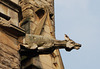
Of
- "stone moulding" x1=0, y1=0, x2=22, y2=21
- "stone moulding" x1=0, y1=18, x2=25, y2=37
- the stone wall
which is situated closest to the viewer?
the stone wall

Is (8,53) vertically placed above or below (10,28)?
below

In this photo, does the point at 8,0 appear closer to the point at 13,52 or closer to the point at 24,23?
the point at 13,52

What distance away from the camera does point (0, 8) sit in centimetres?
661

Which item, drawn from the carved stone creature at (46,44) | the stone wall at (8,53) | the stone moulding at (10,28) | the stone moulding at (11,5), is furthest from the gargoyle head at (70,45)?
the stone moulding at (11,5)

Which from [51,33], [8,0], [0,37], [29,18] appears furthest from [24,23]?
[0,37]

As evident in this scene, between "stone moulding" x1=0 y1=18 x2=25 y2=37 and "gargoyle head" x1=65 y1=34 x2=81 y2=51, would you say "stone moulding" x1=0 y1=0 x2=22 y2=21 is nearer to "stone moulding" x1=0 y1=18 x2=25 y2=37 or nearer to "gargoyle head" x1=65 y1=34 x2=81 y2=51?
"stone moulding" x1=0 y1=18 x2=25 y2=37

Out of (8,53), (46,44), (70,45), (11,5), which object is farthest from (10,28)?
(70,45)

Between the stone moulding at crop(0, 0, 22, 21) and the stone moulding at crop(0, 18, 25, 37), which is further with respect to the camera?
the stone moulding at crop(0, 0, 22, 21)

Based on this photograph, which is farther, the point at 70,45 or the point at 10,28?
the point at 70,45

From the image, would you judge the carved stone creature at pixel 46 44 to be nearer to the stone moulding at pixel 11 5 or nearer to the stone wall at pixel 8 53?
the stone wall at pixel 8 53

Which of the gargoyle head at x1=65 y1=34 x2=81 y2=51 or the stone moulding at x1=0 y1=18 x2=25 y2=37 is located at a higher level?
the stone moulding at x1=0 y1=18 x2=25 y2=37

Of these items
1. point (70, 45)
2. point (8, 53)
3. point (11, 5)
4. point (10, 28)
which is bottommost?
point (8, 53)

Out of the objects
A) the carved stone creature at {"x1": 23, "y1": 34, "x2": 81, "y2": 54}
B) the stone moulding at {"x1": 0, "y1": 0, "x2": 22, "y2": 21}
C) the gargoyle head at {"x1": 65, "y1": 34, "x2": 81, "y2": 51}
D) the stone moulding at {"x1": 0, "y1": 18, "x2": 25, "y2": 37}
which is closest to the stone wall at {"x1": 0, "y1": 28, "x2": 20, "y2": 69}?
the stone moulding at {"x1": 0, "y1": 18, "x2": 25, "y2": 37}

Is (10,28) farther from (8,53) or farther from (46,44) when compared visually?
(46,44)
